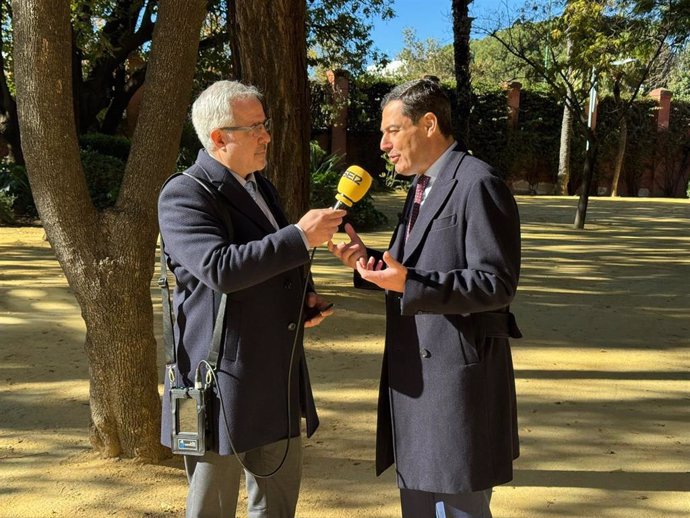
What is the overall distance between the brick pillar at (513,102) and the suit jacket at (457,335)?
29.6 m

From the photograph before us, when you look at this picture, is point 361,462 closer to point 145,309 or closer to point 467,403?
point 145,309

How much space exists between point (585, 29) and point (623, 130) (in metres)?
15.5

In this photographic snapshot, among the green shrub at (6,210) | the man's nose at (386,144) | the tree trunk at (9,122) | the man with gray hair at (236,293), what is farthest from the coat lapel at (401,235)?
the tree trunk at (9,122)

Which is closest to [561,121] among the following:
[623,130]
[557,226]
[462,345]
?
[623,130]

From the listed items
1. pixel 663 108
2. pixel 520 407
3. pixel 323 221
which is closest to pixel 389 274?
pixel 323 221

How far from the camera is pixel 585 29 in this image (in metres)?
16.7

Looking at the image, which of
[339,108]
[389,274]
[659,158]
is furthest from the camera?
[659,158]

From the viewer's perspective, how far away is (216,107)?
2.72m

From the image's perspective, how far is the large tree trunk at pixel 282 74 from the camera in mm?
6512

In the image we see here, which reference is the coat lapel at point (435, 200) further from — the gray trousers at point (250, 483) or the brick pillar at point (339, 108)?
the brick pillar at point (339, 108)

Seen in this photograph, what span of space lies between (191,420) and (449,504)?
938mm

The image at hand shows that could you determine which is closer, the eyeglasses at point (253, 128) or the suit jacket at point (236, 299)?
the suit jacket at point (236, 299)

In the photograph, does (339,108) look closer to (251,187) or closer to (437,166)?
(251,187)

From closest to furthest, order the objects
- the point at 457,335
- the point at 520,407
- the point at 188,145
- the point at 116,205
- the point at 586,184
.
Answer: the point at 457,335 → the point at 116,205 → the point at 520,407 → the point at 586,184 → the point at 188,145
